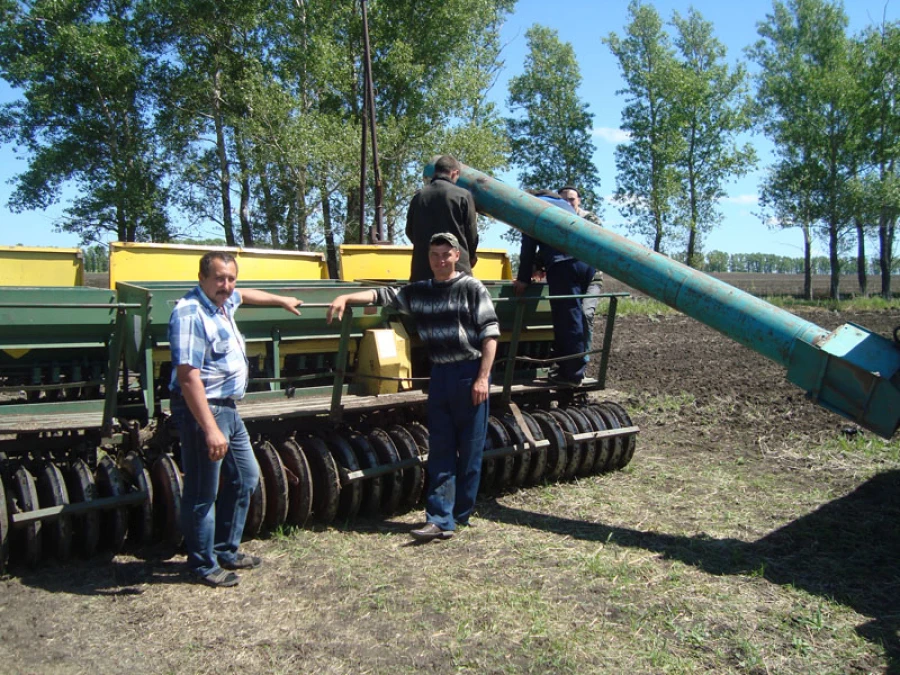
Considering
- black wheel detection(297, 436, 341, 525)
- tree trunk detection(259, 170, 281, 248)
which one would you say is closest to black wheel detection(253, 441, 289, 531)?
black wheel detection(297, 436, 341, 525)

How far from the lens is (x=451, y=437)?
5227 mm

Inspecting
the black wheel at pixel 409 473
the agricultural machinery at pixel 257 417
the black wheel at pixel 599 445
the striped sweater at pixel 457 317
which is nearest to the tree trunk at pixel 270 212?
the agricultural machinery at pixel 257 417

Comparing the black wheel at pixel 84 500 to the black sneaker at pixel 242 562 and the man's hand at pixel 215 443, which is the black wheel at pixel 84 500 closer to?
the black sneaker at pixel 242 562

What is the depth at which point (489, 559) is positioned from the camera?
4777 millimetres

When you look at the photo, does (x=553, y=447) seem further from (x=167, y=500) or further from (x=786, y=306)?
(x=786, y=306)

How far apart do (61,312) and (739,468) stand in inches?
224

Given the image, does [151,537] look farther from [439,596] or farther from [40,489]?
[439,596]

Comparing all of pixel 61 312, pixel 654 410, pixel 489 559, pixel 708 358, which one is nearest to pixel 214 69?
pixel 708 358

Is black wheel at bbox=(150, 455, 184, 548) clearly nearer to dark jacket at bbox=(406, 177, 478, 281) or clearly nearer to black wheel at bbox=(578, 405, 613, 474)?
dark jacket at bbox=(406, 177, 478, 281)

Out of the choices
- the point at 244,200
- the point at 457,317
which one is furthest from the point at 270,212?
the point at 457,317

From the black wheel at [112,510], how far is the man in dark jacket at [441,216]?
2.47 metres

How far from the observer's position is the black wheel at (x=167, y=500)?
467 centimetres

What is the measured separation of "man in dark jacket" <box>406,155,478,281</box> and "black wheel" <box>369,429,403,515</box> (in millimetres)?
1231

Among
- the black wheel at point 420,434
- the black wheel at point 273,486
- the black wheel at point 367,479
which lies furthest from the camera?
the black wheel at point 420,434
